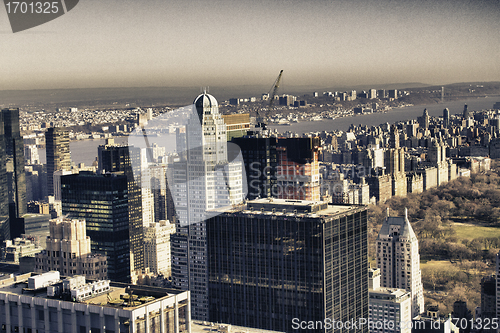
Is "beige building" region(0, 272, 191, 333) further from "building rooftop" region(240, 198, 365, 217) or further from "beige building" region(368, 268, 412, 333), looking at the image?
"beige building" region(368, 268, 412, 333)

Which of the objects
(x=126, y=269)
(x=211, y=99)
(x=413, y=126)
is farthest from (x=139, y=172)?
(x=413, y=126)

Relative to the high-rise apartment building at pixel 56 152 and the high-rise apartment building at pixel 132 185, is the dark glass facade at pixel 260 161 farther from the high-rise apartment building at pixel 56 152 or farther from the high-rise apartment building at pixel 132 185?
the high-rise apartment building at pixel 56 152

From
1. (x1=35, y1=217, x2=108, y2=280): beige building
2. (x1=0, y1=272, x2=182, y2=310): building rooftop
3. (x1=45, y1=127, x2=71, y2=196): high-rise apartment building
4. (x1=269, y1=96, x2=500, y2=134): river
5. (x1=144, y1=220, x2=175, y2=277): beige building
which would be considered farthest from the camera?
(x1=269, y1=96, x2=500, y2=134): river

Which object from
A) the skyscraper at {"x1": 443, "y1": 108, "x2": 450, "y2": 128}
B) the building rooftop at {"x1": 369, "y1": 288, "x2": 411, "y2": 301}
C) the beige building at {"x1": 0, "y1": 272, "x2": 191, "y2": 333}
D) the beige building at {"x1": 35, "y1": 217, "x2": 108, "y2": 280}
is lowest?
the building rooftop at {"x1": 369, "y1": 288, "x2": 411, "y2": 301}

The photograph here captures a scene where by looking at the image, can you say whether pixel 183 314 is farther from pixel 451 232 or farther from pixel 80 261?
pixel 451 232

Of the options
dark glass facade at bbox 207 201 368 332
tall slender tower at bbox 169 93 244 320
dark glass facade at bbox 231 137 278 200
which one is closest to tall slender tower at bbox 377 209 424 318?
dark glass facade at bbox 231 137 278 200

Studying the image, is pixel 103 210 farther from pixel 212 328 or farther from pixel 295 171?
pixel 212 328
